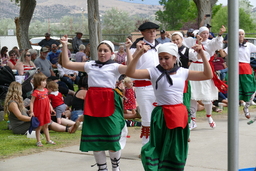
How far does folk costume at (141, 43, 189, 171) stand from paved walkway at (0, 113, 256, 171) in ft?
4.19

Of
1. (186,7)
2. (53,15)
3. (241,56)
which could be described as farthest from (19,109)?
(53,15)

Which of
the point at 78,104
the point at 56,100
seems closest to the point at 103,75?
the point at 56,100

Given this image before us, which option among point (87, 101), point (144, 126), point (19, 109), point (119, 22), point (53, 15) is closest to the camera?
point (87, 101)

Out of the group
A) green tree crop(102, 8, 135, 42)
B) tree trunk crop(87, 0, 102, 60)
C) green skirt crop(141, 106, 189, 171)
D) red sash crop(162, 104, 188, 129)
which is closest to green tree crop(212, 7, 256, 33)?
green tree crop(102, 8, 135, 42)

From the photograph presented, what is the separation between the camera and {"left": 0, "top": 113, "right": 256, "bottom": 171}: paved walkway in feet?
20.9

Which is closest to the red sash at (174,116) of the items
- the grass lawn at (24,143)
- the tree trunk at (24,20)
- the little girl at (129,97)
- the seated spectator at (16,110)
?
the grass lawn at (24,143)

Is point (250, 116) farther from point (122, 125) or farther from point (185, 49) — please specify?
point (122, 125)

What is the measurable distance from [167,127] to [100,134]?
3.46 ft

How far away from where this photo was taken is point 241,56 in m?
10.3

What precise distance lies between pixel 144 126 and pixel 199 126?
3.59 meters

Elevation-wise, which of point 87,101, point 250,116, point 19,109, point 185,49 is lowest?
point 250,116

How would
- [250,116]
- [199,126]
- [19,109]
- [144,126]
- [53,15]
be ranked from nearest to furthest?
1. [144,126]
2. [19,109]
3. [199,126]
4. [250,116]
5. [53,15]

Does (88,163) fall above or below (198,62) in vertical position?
below

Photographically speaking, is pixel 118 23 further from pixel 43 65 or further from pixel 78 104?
pixel 78 104
